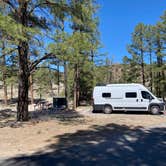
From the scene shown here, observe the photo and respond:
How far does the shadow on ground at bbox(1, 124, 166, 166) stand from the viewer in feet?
25.4

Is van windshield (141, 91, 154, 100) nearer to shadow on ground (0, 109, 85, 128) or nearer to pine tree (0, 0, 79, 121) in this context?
shadow on ground (0, 109, 85, 128)

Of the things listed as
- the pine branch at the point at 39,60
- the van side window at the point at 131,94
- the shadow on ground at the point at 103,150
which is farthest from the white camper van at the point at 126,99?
the shadow on ground at the point at 103,150

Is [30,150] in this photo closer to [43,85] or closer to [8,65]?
[8,65]

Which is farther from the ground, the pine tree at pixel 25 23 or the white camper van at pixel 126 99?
the pine tree at pixel 25 23

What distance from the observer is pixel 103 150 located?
9.07m

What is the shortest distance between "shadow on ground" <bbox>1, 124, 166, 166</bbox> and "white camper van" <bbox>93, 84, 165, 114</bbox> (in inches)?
393

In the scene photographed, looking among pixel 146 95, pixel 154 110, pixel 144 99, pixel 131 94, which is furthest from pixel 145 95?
pixel 154 110

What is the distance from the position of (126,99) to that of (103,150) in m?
14.4

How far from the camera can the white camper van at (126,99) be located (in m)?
22.6

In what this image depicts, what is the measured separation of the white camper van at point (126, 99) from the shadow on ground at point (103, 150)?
9.99 m

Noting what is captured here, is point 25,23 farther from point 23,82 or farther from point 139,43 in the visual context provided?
point 139,43

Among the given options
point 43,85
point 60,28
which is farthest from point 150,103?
point 43,85

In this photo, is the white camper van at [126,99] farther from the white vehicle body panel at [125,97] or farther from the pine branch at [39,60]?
the pine branch at [39,60]

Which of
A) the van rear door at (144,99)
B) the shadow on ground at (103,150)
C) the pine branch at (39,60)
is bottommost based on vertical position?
the shadow on ground at (103,150)
